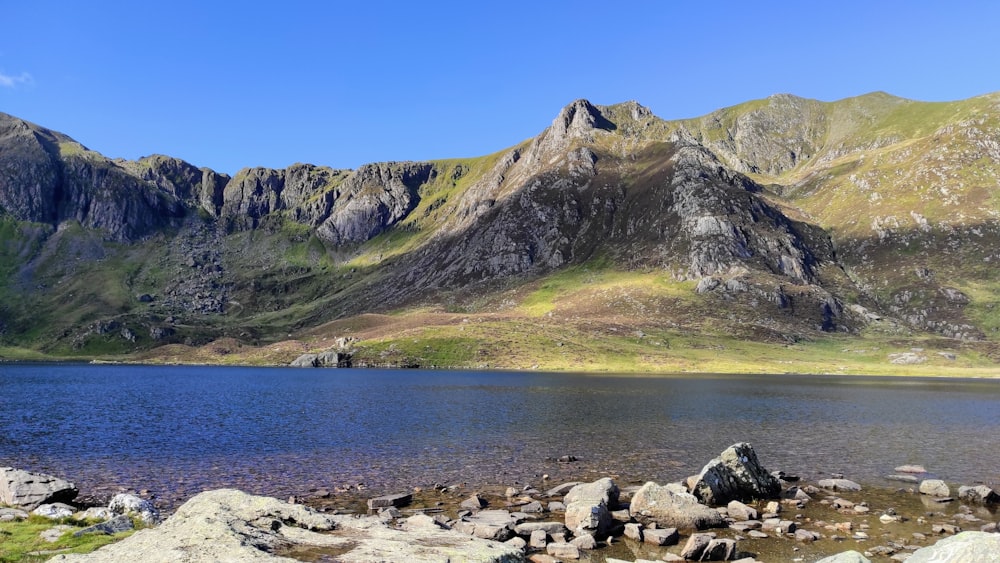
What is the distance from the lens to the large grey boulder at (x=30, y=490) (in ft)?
103

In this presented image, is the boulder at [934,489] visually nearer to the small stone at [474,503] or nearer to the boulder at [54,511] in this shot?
the small stone at [474,503]

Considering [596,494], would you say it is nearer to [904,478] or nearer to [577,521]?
[577,521]

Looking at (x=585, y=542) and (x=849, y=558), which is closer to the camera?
(x=849, y=558)

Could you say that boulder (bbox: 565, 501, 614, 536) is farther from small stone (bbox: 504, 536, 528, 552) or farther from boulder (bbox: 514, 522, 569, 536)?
small stone (bbox: 504, 536, 528, 552)

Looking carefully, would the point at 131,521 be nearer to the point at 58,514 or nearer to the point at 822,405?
the point at 58,514

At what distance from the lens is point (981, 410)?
303ft

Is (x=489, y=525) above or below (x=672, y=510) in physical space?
above

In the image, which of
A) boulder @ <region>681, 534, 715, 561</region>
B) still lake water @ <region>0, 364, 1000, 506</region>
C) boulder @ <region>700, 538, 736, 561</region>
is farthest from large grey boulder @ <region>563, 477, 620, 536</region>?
still lake water @ <region>0, 364, 1000, 506</region>

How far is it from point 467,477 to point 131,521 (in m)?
23.9

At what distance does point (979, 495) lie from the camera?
125 ft

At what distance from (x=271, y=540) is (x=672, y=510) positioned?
23753mm

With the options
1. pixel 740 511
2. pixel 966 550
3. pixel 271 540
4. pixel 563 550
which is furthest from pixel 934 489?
pixel 271 540

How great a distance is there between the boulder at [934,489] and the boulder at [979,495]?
34.7 inches

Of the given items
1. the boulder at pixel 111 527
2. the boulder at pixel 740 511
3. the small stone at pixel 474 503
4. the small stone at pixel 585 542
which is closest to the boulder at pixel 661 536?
the small stone at pixel 585 542
